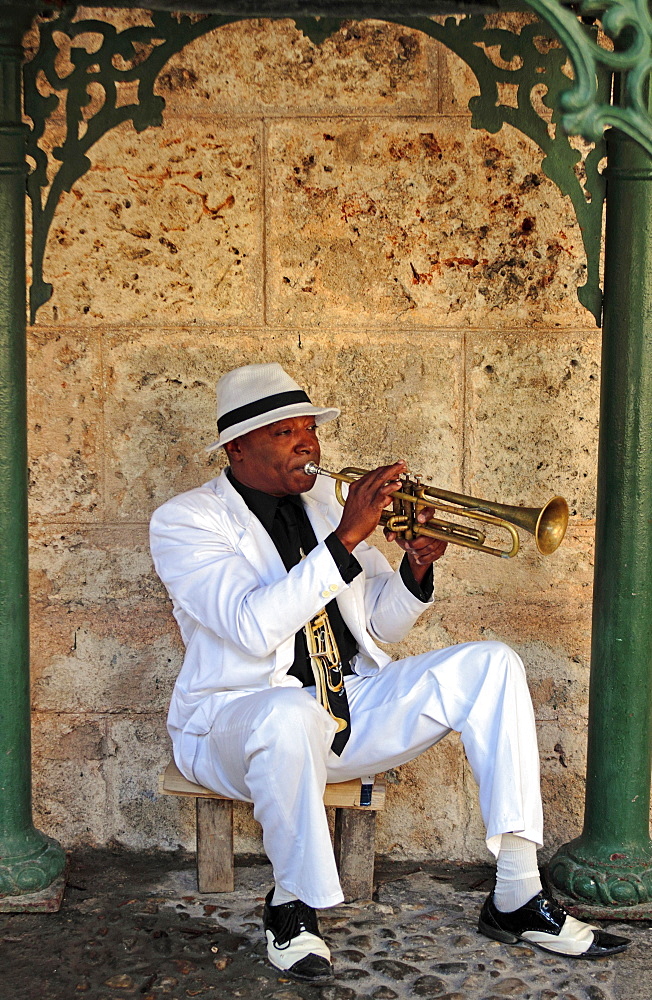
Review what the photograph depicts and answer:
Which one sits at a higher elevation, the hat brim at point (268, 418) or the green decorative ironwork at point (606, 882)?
the hat brim at point (268, 418)

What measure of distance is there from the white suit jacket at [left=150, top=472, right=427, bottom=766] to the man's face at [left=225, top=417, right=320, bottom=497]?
0.39ft

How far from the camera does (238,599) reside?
378 cm

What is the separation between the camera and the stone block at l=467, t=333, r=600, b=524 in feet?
14.9

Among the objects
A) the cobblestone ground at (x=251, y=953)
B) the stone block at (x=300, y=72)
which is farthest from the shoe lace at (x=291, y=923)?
the stone block at (x=300, y=72)

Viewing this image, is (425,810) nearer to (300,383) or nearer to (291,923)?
(291,923)

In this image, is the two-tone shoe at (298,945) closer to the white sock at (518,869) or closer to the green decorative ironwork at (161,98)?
the white sock at (518,869)

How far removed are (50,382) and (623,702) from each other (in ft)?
7.71

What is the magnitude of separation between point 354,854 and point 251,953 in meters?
0.56

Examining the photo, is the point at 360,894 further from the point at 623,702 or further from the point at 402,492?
the point at 402,492

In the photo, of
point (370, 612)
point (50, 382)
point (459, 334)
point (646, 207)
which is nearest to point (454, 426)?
point (459, 334)

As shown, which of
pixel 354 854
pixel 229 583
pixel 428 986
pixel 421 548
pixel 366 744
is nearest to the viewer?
pixel 428 986

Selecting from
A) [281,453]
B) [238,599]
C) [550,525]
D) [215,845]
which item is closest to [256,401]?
[281,453]

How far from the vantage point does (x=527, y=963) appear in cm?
366

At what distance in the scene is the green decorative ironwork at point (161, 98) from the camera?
13.1 ft
